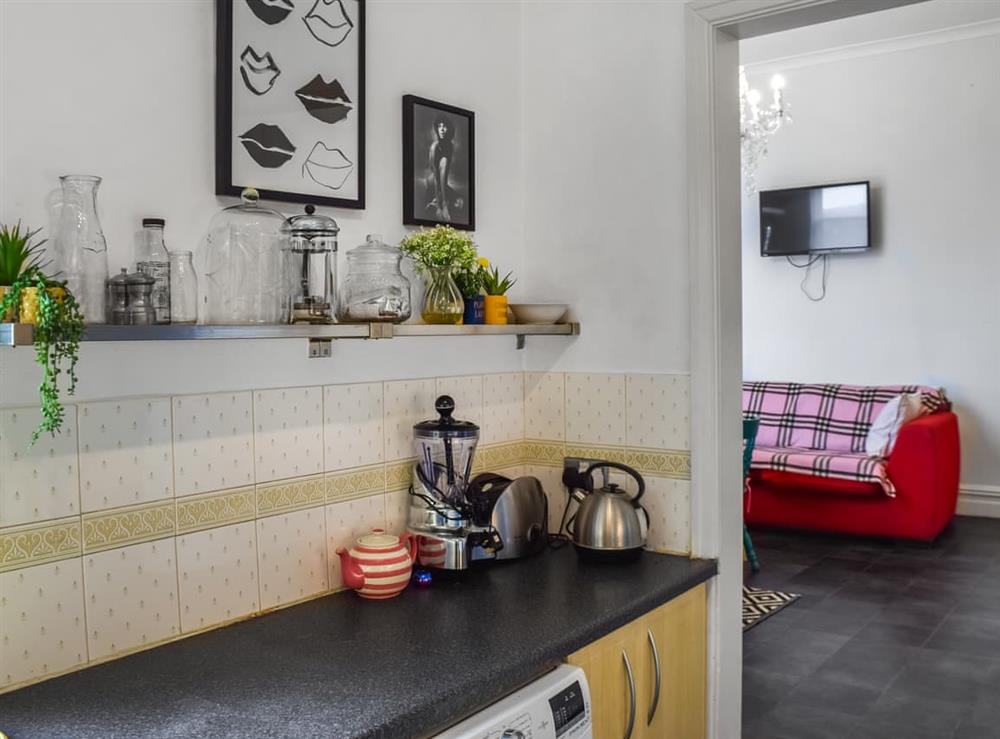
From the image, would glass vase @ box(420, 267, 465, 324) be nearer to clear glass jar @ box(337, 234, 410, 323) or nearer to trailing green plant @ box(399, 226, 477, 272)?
trailing green plant @ box(399, 226, 477, 272)

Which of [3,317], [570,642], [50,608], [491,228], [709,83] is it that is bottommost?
[570,642]

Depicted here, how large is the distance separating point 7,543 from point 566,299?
1.51 metres

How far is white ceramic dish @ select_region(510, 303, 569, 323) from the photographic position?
8.23ft

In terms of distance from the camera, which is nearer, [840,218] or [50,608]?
[50,608]

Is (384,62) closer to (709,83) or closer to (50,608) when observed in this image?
(709,83)

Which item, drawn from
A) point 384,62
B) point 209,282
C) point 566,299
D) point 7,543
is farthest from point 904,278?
point 7,543

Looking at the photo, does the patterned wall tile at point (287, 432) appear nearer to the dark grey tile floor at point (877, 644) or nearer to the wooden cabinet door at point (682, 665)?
the wooden cabinet door at point (682, 665)

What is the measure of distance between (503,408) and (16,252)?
4.63 feet

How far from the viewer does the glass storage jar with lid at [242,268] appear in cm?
180

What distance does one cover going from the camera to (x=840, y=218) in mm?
6238

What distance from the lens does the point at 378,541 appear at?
6.90ft

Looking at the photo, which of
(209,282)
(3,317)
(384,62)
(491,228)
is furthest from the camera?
(491,228)

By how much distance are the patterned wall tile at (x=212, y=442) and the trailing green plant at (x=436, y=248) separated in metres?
0.52

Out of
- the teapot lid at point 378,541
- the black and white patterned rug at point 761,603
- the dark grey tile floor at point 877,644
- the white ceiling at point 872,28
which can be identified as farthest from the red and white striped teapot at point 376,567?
the white ceiling at point 872,28
